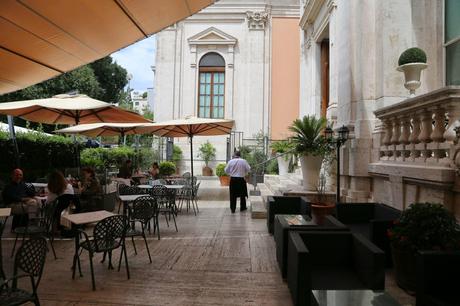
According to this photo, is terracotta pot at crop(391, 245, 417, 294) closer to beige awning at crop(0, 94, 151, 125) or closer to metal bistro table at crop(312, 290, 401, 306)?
metal bistro table at crop(312, 290, 401, 306)

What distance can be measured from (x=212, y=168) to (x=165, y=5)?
1723 cm

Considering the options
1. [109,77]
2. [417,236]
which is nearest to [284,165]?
[417,236]

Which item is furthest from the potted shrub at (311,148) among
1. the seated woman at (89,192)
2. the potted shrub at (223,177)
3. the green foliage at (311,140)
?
the potted shrub at (223,177)

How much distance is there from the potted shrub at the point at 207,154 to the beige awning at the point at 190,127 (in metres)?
7.68

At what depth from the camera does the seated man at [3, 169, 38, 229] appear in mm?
6430

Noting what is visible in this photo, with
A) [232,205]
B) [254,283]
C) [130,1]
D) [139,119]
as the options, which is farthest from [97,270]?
[232,205]

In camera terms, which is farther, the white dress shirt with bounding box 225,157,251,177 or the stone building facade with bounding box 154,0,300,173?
the stone building facade with bounding box 154,0,300,173

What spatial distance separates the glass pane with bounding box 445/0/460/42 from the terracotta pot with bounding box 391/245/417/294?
511 cm

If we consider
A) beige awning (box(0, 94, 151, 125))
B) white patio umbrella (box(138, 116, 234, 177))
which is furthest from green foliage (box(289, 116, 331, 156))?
beige awning (box(0, 94, 151, 125))

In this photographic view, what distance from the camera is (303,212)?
718 centimetres

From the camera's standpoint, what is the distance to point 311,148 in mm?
8984

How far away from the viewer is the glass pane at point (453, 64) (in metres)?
7.29

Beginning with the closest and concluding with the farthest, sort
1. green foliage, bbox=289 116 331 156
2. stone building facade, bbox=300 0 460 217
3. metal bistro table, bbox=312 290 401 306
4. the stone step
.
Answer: metal bistro table, bbox=312 290 401 306 < stone building facade, bbox=300 0 460 217 < green foliage, bbox=289 116 331 156 < the stone step

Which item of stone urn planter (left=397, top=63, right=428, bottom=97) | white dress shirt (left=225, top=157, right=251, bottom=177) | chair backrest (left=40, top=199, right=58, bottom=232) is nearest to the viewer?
chair backrest (left=40, top=199, right=58, bottom=232)
